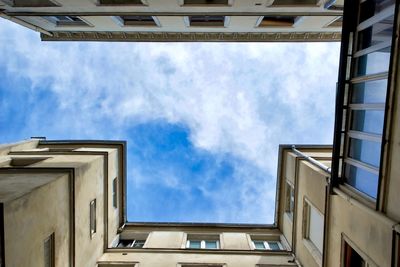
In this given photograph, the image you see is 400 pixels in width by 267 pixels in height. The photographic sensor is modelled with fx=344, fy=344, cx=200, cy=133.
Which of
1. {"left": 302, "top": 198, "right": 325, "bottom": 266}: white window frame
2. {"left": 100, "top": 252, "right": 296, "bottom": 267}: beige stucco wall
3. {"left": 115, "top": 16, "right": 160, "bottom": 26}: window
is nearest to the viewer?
{"left": 302, "top": 198, "right": 325, "bottom": 266}: white window frame

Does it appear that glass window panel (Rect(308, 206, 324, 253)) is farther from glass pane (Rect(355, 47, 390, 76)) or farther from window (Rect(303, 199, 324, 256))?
glass pane (Rect(355, 47, 390, 76))

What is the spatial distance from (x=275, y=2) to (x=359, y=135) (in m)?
8.71

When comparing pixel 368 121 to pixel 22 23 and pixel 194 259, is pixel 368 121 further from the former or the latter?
pixel 22 23

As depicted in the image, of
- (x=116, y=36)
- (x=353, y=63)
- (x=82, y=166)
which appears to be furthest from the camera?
(x=116, y=36)

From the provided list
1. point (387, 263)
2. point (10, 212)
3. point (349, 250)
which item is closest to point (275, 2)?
point (349, 250)

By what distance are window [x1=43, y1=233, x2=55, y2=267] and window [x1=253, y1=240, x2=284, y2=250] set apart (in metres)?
11.7

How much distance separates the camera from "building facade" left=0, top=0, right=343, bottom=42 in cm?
1655

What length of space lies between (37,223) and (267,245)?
13.5 m

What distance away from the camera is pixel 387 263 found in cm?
827

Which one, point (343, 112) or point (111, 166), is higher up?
point (343, 112)

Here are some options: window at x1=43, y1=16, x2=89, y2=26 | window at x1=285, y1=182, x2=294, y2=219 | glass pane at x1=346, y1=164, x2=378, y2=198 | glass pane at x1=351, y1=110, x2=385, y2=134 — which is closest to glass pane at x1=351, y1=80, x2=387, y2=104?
glass pane at x1=351, y1=110, x2=385, y2=134

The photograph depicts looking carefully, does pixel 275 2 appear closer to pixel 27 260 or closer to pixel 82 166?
pixel 82 166

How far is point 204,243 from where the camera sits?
19.9m

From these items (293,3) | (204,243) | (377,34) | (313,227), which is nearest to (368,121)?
(377,34)
